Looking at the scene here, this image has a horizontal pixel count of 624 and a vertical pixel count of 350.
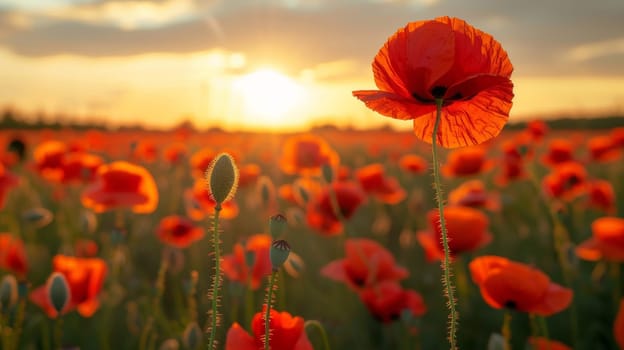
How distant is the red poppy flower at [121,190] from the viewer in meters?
2.44

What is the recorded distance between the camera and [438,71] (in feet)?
3.16

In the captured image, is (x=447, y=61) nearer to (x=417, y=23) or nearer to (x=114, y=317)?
(x=417, y=23)

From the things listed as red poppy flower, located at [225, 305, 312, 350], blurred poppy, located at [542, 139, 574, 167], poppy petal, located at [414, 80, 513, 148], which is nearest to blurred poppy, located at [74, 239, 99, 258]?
red poppy flower, located at [225, 305, 312, 350]

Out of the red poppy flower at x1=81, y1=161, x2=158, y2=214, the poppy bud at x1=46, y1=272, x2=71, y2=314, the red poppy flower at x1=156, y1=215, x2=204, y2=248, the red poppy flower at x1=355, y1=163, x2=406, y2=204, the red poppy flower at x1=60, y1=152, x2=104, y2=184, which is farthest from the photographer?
the red poppy flower at x1=355, y1=163, x2=406, y2=204

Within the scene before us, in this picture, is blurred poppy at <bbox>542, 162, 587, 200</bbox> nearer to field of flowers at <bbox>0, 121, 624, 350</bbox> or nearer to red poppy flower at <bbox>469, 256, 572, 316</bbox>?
field of flowers at <bbox>0, 121, 624, 350</bbox>

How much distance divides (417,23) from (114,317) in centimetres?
207

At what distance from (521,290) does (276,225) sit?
691 millimetres

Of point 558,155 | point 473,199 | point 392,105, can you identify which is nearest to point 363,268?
point 392,105

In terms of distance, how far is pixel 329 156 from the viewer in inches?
120

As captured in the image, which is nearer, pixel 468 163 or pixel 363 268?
pixel 363 268

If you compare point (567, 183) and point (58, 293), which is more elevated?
point (567, 183)

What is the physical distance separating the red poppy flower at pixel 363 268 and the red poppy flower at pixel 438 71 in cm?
90

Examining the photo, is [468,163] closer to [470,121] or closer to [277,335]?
[470,121]

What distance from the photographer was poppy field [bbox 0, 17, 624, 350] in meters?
1.00
